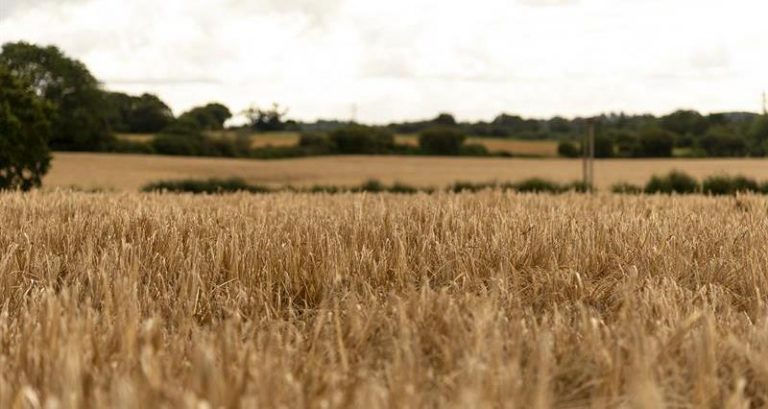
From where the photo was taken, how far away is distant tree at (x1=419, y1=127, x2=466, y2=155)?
6125cm

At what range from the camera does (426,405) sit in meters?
2.09

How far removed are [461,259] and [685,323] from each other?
171cm

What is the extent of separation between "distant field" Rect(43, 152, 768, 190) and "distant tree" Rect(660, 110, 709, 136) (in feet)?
17.7

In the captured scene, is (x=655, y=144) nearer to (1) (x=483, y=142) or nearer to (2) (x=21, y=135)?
(1) (x=483, y=142)

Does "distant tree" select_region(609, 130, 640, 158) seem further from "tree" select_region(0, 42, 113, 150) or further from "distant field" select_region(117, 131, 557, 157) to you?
"tree" select_region(0, 42, 113, 150)

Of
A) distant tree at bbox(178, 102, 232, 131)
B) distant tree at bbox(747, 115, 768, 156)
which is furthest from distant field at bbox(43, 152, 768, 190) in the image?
distant tree at bbox(178, 102, 232, 131)

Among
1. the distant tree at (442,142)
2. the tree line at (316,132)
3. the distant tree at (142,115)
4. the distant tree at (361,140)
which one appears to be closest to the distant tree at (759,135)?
the tree line at (316,132)

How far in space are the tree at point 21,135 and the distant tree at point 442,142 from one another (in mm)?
38481

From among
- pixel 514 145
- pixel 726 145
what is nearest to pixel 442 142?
pixel 514 145

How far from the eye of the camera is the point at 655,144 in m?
59.4

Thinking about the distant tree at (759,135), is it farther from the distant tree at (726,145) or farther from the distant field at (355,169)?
the distant field at (355,169)

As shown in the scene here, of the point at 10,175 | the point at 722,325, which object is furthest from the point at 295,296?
the point at 10,175

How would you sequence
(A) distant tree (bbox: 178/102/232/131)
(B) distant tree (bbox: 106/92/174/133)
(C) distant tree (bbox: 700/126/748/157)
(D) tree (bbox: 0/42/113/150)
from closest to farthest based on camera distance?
(D) tree (bbox: 0/42/113/150)
(C) distant tree (bbox: 700/126/748/157)
(A) distant tree (bbox: 178/102/232/131)
(B) distant tree (bbox: 106/92/174/133)

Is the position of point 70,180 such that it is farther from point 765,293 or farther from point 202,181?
point 765,293
